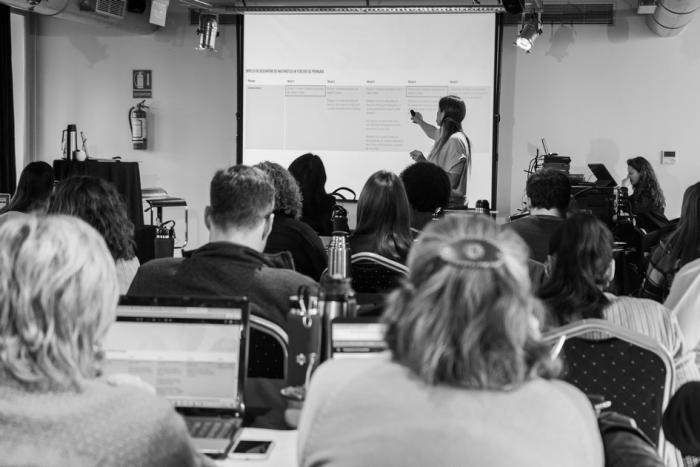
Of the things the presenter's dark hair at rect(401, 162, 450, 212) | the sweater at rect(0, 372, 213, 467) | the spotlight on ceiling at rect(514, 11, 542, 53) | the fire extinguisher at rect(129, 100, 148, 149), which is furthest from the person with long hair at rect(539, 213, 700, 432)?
the fire extinguisher at rect(129, 100, 148, 149)

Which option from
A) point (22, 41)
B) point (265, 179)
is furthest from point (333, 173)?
point (265, 179)

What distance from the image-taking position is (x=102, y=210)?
10.8ft

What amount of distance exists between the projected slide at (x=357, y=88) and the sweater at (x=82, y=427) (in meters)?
6.86

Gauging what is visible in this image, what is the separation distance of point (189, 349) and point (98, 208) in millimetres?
1528

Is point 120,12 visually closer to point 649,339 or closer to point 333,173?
point 333,173

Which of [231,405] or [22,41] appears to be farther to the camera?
[22,41]

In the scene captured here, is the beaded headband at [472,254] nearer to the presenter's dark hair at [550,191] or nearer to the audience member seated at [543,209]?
the audience member seated at [543,209]

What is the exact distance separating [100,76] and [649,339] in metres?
7.93

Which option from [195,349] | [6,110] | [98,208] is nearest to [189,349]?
[195,349]

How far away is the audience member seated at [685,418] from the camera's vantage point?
54.6 inches

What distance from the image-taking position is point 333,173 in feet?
27.3

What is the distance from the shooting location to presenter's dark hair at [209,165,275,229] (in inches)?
109

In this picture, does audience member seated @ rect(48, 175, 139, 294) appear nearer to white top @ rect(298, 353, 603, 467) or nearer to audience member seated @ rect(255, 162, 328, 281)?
audience member seated @ rect(255, 162, 328, 281)

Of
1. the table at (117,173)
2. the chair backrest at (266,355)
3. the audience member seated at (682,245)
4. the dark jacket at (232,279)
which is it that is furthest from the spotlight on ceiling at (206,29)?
the chair backrest at (266,355)
